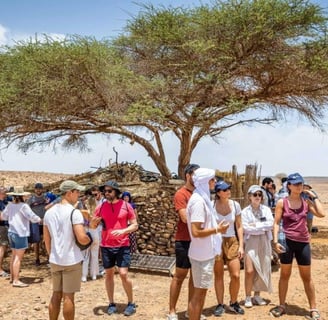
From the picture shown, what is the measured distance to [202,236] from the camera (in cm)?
450

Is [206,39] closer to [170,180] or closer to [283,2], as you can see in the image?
[283,2]

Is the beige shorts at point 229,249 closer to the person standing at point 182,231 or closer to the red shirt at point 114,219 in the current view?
the person standing at point 182,231

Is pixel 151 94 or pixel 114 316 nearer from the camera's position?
pixel 114 316

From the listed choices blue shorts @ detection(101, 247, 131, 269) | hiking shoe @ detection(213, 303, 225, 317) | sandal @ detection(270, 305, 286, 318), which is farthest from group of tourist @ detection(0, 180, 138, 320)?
sandal @ detection(270, 305, 286, 318)

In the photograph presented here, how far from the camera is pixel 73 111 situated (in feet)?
38.0

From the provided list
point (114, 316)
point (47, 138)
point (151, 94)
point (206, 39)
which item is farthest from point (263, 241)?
point (47, 138)

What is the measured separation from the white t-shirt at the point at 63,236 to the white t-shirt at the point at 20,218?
10.3 ft

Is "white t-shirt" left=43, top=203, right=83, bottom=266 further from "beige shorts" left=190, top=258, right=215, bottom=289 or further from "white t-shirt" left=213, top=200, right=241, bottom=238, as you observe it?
"white t-shirt" left=213, top=200, right=241, bottom=238

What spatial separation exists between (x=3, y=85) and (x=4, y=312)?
6.20 metres

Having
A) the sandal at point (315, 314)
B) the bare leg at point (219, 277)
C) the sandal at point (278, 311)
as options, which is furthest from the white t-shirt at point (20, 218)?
the sandal at point (315, 314)

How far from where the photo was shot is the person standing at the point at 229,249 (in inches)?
229

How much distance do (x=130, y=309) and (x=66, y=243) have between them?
6.18 feet

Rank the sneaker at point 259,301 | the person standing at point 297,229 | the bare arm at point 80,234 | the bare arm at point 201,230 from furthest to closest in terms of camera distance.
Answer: the sneaker at point 259,301
the person standing at point 297,229
the bare arm at point 80,234
the bare arm at point 201,230

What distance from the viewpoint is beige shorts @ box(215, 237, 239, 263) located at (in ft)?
19.5
